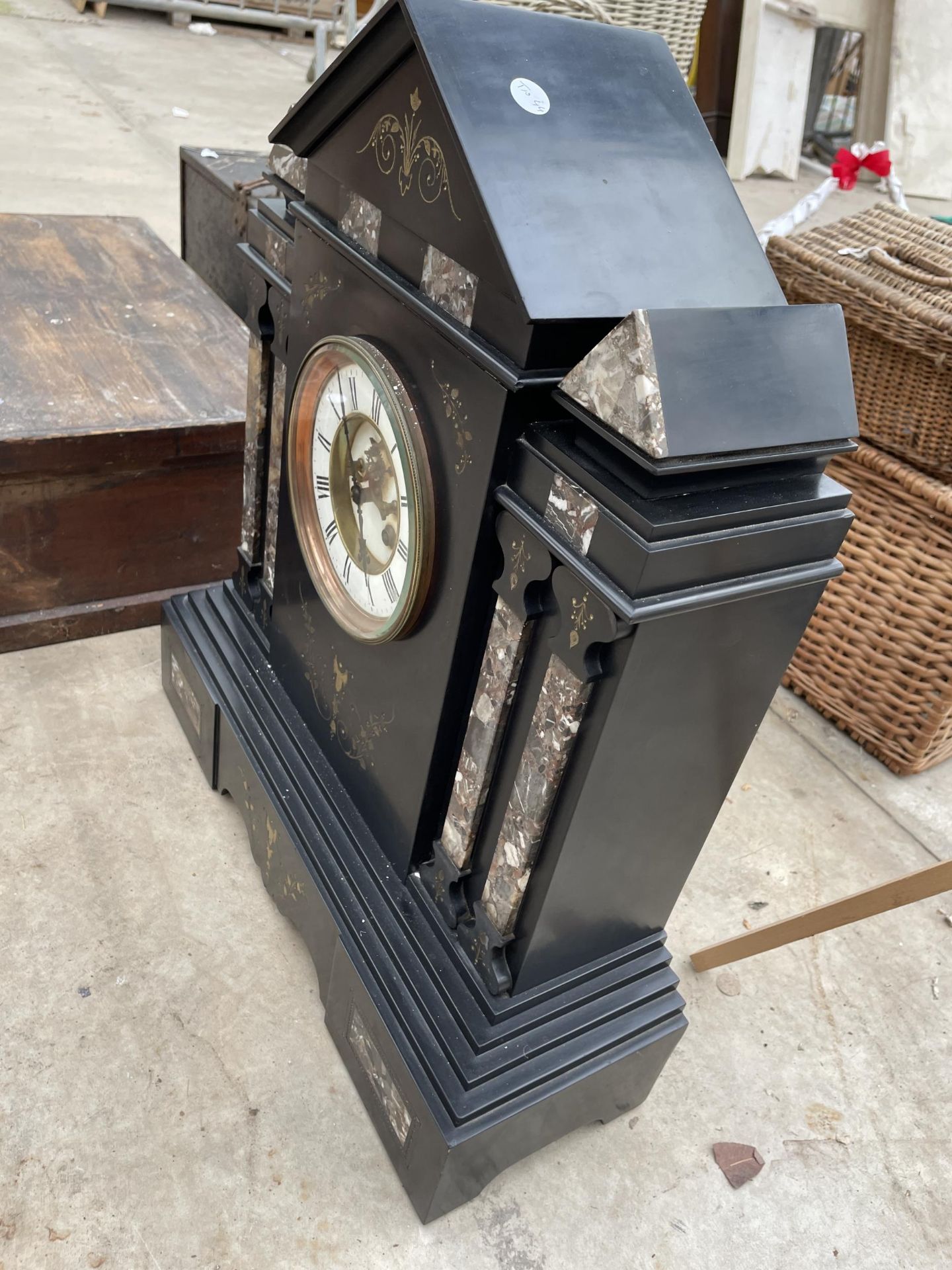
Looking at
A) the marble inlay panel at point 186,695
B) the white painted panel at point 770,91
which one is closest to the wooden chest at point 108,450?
the marble inlay panel at point 186,695

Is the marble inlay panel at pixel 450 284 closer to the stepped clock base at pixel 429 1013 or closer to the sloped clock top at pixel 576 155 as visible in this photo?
the sloped clock top at pixel 576 155

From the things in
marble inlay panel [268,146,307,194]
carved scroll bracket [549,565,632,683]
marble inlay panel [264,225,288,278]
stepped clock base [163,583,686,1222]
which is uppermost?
marble inlay panel [268,146,307,194]

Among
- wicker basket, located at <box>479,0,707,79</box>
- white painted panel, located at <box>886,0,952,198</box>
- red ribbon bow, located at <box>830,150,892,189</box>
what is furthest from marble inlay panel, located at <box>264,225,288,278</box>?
white painted panel, located at <box>886,0,952,198</box>

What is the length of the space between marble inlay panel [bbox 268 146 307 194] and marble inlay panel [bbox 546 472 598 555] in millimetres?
660

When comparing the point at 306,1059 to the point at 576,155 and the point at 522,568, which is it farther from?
the point at 576,155

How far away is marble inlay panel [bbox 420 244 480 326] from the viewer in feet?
3.23

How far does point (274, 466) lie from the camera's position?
5.16 ft

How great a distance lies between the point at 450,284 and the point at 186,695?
3.55 feet

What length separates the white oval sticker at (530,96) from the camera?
0.97 m

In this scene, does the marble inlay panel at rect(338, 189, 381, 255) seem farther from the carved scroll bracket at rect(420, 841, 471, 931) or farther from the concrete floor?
the concrete floor

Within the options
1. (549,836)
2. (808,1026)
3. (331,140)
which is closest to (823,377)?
(549,836)

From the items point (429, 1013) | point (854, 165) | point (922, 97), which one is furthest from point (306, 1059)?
point (922, 97)

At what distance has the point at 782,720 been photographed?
2305mm

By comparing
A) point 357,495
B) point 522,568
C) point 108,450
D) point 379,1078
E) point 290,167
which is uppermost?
point 290,167
